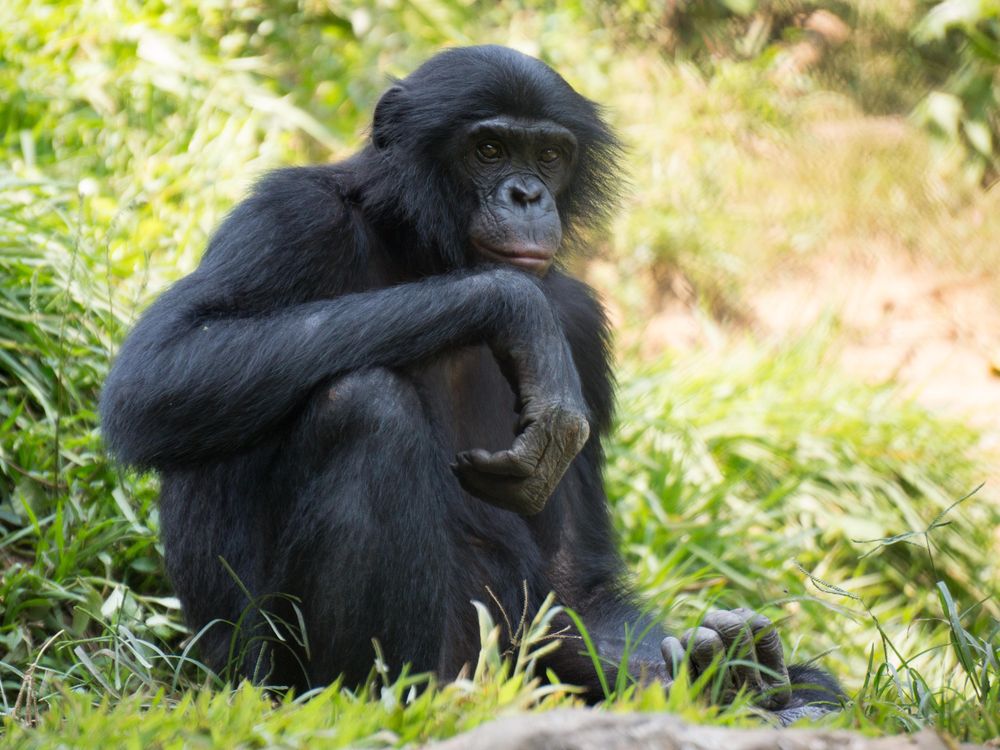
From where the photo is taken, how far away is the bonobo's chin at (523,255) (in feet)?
13.1

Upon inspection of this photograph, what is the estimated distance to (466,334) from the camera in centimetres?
369

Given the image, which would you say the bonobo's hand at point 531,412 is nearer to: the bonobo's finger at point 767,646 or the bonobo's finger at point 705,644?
the bonobo's finger at point 705,644

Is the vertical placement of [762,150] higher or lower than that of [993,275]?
higher

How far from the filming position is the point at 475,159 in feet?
13.9

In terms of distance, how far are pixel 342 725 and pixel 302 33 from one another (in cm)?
695

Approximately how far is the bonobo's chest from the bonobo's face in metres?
0.38

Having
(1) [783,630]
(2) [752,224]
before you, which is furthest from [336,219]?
(2) [752,224]

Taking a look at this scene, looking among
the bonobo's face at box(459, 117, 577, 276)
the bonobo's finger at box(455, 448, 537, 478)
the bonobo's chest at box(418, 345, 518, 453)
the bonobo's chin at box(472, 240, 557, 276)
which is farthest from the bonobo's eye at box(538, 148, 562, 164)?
the bonobo's finger at box(455, 448, 537, 478)

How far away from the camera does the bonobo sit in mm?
3469

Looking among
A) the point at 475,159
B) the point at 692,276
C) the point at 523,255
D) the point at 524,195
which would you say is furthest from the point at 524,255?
the point at 692,276

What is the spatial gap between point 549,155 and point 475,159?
307mm

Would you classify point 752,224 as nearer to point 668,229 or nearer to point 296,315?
point 668,229

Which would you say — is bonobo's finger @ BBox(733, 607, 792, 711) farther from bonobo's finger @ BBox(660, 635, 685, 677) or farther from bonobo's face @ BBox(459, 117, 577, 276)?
bonobo's face @ BBox(459, 117, 577, 276)

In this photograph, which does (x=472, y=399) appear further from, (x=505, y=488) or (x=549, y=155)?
(x=549, y=155)
